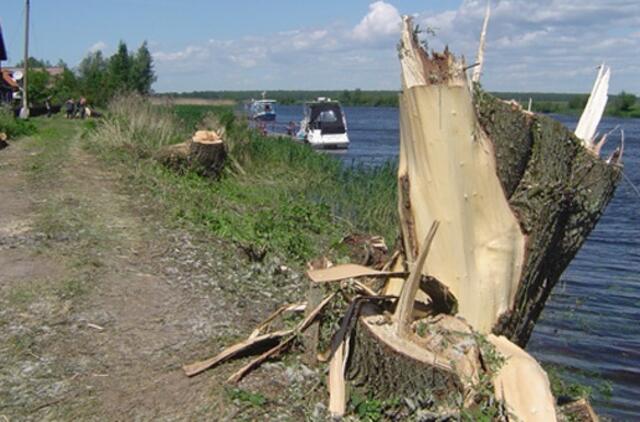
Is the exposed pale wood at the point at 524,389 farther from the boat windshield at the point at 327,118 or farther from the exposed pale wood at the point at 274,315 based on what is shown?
the boat windshield at the point at 327,118

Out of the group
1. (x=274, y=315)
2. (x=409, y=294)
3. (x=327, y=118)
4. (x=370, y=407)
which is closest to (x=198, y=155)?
(x=274, y=315)


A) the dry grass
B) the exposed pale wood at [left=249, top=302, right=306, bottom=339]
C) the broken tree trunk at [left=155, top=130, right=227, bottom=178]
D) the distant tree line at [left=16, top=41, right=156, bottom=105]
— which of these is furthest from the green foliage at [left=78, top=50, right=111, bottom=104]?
the exposed pale wood at [left=249, top=302, right=306, bottom=339]

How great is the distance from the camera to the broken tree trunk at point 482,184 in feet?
16.5

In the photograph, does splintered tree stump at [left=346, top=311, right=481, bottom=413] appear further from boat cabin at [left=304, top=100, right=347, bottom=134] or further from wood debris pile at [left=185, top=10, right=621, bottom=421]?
boat cabin at [left=304, top=100, right=347, bottom=134]

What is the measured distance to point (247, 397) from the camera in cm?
480

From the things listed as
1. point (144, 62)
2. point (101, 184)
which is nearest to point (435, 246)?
point (101, 184)

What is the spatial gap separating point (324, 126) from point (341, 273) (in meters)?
34.6

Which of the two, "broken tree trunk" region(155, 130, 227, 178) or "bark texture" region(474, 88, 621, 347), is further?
"broken tree trunk" region(155, 130, 227, 178)

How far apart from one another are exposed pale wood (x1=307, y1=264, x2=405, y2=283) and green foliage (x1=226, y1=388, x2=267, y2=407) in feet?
2.37

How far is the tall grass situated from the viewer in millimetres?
10797

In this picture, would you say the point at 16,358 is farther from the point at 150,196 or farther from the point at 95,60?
the point at 95,60

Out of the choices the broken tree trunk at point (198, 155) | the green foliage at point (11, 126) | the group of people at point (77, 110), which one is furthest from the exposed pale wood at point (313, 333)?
the group of people at point (77, 110)

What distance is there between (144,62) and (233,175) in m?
63.2

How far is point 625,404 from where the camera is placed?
8.16 meters
